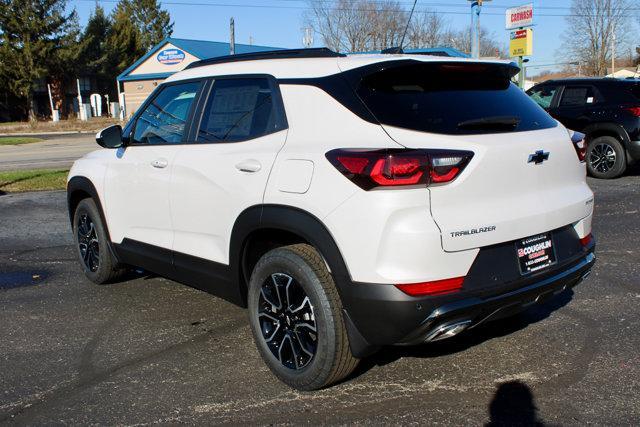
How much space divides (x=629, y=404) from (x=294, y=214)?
2009 millimetres

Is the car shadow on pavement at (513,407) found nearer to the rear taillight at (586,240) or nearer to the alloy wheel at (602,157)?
the rear taillight at (586,240)

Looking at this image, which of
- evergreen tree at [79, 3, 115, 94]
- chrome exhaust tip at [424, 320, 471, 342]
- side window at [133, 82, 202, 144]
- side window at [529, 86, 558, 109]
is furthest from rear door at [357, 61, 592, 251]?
evergreen tree at [79, 3, 115, 94]

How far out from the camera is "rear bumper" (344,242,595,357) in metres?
2.92

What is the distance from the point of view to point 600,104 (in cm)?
1134

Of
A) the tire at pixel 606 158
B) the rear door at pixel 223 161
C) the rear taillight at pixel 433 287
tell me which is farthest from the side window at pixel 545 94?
the rear taillight at pixel 433 287

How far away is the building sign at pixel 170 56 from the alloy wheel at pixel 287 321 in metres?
42.9

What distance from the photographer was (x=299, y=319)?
3402mm

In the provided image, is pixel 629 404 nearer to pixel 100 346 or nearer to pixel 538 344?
pixel 538 344

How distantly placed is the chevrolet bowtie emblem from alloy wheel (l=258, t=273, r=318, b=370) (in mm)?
1435

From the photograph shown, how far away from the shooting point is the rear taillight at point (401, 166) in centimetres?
289

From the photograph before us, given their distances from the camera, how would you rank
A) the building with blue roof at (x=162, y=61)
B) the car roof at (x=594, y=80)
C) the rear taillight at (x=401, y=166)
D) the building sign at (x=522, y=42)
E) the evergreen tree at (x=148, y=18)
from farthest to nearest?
the evergreen tree at (x=148, y=18)
the building with blue roof at (x=162, y=61)
the building sign at (x=522, y=42)
the car roof at (x=594, y=80)
the rear taillight at (x=401, y=166)

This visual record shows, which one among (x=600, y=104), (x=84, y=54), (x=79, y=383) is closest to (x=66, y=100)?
(x=84, y=54)

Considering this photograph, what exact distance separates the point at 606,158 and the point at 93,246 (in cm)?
958

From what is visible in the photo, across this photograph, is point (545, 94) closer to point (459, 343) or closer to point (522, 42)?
point (459, 343)
